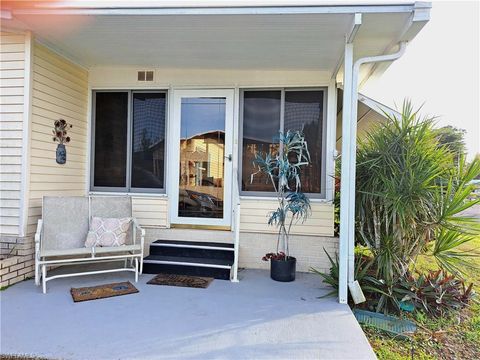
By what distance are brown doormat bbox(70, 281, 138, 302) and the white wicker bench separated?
21 centimetres

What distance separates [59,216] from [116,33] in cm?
236

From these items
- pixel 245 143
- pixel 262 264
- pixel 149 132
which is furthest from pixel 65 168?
pixel 262 264

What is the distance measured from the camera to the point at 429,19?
10.1ft

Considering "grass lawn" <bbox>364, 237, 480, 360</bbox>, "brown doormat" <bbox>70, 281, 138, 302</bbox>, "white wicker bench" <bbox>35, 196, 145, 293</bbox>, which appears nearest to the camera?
"grass lawn" <bbox>364, 237, 480, 360</bbox>

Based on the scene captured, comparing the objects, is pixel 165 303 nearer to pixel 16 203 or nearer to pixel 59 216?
pixel 59 216

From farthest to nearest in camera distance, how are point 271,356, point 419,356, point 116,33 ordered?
point 116,33 < point 419,356 < point 271,356

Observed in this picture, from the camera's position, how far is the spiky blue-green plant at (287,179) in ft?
14.0

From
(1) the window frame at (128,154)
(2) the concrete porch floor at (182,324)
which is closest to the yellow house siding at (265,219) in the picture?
(2) the concrete porch floor at (182,324)

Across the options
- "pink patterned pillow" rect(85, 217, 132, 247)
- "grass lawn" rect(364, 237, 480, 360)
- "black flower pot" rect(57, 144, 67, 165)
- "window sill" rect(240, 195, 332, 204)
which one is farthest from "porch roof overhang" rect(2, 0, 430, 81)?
"grass lawn" rect(364, 237, 480, 360)

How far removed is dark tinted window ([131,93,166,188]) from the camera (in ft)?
16.7

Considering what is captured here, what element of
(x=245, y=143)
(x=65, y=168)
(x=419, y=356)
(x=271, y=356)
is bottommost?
(x=419, y=356)

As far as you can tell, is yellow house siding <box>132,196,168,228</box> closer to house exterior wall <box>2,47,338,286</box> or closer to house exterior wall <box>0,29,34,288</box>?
house exterior wall <box>2,47,338,286</box>

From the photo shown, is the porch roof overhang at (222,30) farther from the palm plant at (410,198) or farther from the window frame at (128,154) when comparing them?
the palm plant at (410,198)

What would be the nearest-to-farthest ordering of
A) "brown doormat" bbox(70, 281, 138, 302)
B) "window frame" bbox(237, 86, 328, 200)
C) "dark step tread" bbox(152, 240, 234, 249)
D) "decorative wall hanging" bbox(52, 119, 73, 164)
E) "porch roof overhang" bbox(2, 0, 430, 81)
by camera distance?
1. "porch roof overhang" bbox(2, 0, 430, 81)
2. "brown doormat" bbox(70, 281, 138, 302)
3. "decorative wall hanging" bbox(52, 119, 73, 164)
4. "dark step tread" bbox(152, 240, 234, 249)
5. "window frame" bbox(237, 86, 328, 200)
